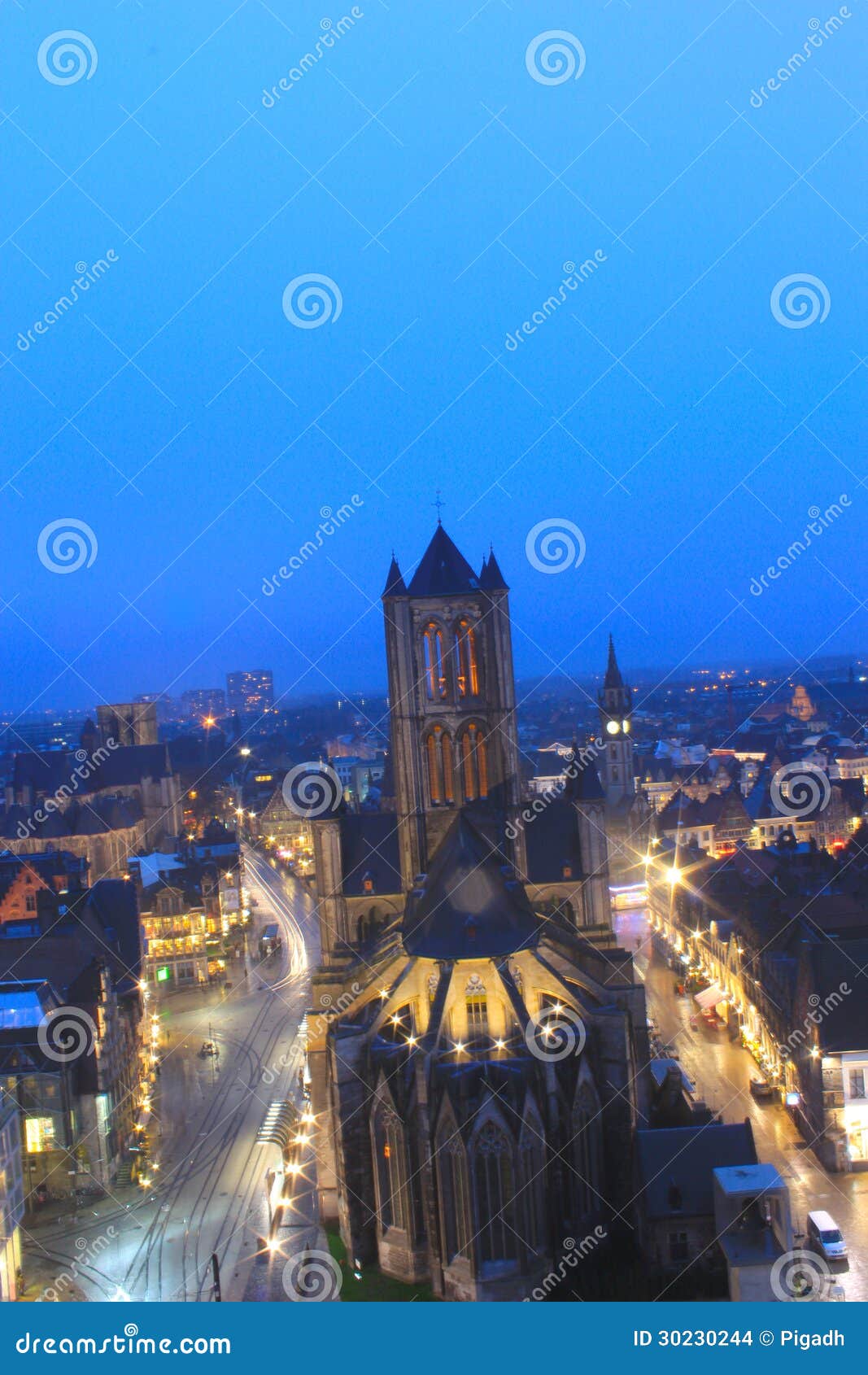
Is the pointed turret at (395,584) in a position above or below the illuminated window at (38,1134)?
above

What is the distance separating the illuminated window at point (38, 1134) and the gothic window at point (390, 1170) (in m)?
10.7

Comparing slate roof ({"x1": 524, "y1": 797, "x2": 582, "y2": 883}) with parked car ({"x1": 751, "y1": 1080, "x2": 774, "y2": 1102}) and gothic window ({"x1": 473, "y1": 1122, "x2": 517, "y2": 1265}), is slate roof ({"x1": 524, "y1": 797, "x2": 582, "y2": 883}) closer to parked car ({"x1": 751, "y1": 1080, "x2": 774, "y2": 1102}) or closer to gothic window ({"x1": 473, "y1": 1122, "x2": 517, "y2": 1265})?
parked car ({"x1": 751, "y1": 1080, "x2": 774, "y2": 1102})

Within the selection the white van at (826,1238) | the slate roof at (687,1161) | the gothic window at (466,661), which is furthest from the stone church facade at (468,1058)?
the white van at (826,1238)

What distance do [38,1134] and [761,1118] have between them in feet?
66.3

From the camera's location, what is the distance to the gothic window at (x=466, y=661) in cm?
3706

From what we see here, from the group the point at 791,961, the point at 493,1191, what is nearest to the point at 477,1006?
the point at 493,1191

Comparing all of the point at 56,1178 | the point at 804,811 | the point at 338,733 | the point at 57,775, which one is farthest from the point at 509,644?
the point at 338,733

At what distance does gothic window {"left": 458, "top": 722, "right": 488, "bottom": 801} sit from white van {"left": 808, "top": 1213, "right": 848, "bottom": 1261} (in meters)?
15.8

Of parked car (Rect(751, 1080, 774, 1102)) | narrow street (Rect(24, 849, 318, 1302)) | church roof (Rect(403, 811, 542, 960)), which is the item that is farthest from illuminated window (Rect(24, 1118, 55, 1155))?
parked car (Rect(751, 1080, 774, 1102))

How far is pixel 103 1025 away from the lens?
34.1m

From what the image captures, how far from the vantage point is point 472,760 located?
122 ft

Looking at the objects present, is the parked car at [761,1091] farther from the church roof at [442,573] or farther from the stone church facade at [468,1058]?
the church roof at [442,573]

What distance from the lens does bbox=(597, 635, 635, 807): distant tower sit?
81.1 m

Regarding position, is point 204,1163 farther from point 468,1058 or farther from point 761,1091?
point 761,1091
